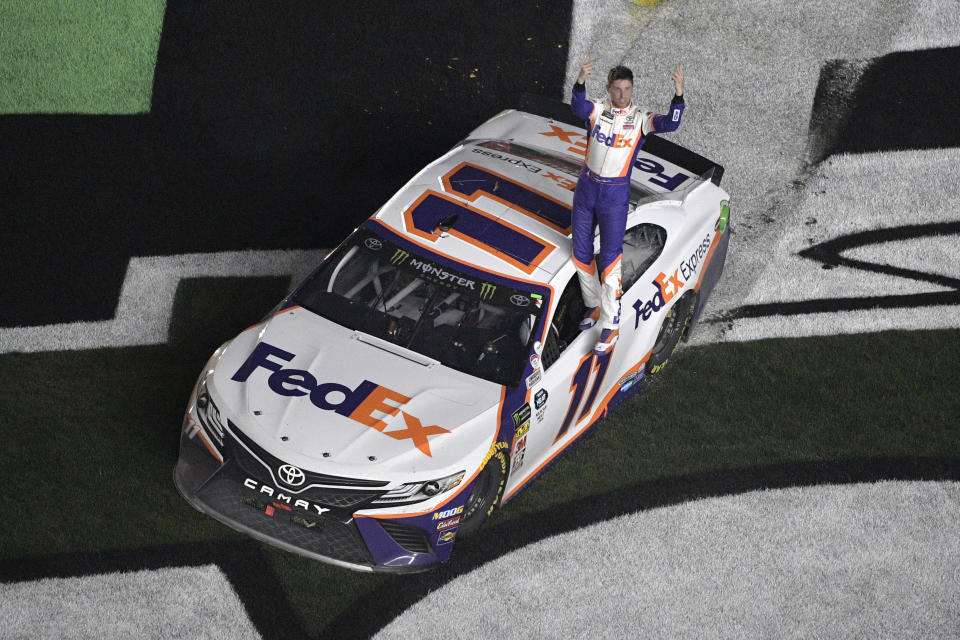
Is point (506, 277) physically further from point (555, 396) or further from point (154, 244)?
point (154, 244)

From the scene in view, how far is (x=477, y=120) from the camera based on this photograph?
30.9 ft

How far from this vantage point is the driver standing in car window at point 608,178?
6.32 metres

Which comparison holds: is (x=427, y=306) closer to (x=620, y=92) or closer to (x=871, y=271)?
(x=620, y=92)

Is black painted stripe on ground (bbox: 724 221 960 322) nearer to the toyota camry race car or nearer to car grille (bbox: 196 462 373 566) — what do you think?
the toyota camry race car

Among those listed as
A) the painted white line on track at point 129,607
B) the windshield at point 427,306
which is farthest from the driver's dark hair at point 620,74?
the painted white line on track at point 129,607

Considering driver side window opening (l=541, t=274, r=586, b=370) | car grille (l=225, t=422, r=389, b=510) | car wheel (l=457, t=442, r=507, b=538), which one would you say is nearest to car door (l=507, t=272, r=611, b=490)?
driver side window opening (l=541, t=274, r=586, b=370)

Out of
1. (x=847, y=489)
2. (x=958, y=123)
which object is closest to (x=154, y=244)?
(x=847, y=489)

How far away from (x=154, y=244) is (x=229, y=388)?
2761mm

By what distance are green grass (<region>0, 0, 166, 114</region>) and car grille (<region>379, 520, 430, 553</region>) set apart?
5.31m

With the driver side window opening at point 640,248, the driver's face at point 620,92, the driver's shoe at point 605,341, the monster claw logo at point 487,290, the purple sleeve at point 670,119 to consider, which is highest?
the driver's face at point 620,92

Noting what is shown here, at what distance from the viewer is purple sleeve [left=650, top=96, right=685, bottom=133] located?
6.30 m

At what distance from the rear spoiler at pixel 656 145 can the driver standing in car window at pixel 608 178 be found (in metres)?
1.39

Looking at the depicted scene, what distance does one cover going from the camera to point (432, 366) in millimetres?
6102

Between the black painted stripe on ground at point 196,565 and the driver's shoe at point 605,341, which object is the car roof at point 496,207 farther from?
the black painted stripe on ground at point 196,565
